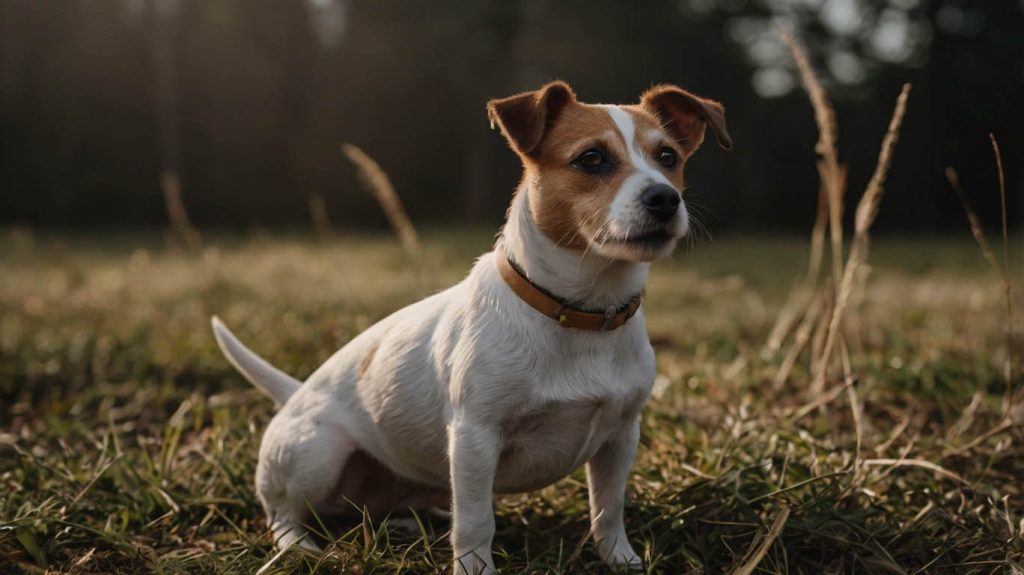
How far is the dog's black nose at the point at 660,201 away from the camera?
8.23 ft

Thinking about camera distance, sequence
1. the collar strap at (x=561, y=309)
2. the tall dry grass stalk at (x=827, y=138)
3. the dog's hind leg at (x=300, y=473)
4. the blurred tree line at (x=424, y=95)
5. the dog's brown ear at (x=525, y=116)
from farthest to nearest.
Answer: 1. the blurred tree line at (x=424, y=95)
2. the tall dry grass stalk at (x=827, y=138)
3. the dog's hind leg at (x=300, y=473)
4. the dog's brown ear at (x=525, y=116)
5. the collar strap at (x=561, y=309)

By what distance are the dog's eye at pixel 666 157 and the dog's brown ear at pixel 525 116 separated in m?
0.37

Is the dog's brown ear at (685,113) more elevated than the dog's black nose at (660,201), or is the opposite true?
the dog's brown ear at (685,113)

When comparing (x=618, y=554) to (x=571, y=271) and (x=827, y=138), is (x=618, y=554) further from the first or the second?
(x=827, y=138)

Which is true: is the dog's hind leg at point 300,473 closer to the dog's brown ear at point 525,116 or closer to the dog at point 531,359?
the dog at point 531,359

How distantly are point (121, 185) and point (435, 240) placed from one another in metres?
8.95

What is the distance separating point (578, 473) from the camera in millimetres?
3500

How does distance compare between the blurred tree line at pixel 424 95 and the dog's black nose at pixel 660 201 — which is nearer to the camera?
the dog's black nose at pixel 660 201

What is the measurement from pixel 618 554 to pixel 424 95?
2014cm

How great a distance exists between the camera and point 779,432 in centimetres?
357

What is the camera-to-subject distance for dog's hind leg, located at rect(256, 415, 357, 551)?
300 cm

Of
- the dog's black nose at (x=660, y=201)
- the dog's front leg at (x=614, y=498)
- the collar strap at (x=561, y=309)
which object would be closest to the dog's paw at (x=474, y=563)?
the dog's front leg at (x=614, y=498)

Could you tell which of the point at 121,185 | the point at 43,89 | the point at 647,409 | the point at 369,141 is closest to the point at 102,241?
the point at 121,185

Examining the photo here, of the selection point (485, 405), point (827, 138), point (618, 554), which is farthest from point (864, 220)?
point (485, 405)
